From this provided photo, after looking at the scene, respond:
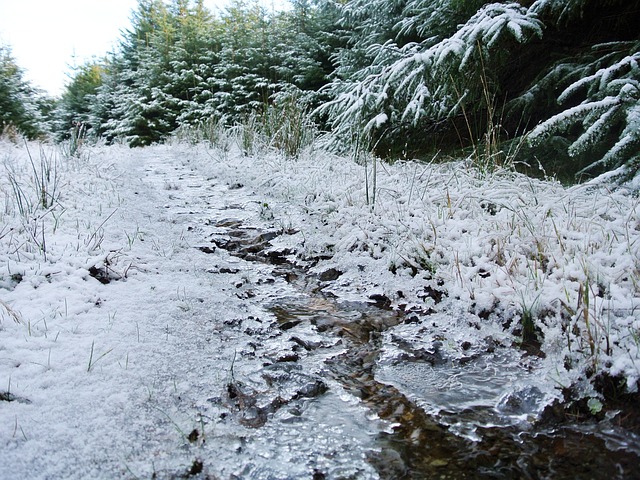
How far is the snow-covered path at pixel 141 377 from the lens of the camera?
3.85ft

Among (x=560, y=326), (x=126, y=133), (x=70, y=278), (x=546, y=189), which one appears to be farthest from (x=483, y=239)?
(x=126, y=133)

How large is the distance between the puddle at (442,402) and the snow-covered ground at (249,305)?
0.05 meters

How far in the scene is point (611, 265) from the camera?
6.46 ft

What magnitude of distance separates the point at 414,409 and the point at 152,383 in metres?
1.02

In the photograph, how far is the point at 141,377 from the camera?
1.53 metres

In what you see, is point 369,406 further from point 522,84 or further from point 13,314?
point 522,84

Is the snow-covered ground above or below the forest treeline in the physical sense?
below

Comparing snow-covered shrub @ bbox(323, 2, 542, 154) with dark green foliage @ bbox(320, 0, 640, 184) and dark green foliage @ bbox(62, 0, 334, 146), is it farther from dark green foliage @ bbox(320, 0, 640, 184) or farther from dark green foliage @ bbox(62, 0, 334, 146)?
dark green foliage @ bbox(62, 0, 334, 146)

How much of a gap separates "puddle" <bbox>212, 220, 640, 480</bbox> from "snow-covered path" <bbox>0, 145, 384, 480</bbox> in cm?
11

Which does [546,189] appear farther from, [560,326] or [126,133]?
[126,133]

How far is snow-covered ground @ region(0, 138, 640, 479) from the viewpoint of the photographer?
4.08 ft

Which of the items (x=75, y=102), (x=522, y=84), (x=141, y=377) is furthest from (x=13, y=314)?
(x=75, y=102)

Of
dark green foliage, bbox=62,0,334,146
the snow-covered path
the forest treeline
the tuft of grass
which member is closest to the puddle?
the snow-covered path

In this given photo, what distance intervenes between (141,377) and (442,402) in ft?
3.90
